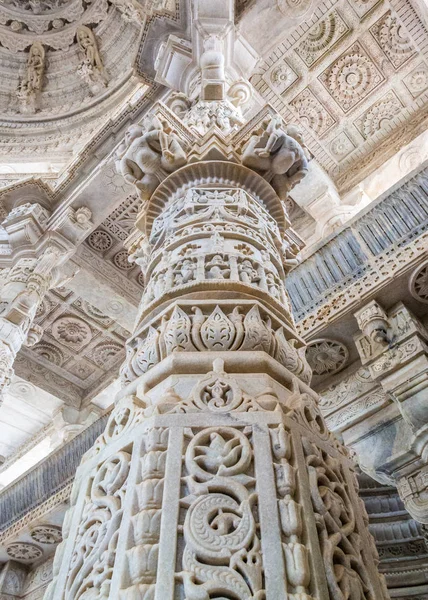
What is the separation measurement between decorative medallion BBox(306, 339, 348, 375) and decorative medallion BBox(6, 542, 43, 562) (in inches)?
139

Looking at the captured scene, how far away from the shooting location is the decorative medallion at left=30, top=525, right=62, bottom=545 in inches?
187

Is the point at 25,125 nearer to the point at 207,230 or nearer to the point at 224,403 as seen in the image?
the point at 207,230

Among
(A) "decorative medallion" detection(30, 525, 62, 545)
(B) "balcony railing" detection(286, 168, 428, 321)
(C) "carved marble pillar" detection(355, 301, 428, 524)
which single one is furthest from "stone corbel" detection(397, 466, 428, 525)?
(A) "decorative medallion" detection(30, 525, 62, 545)

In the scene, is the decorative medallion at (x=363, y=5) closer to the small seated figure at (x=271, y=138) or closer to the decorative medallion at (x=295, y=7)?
the decorative medallion at (x=295, y=7)

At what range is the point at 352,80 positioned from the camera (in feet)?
21.0

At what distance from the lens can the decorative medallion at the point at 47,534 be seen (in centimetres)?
476

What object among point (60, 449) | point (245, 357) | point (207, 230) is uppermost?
point (60, 449)

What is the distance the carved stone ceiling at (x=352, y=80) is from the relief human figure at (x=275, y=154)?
3.61 m

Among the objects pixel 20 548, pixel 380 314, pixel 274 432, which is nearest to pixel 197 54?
pixel 380 314

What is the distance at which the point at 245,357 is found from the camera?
1375mm

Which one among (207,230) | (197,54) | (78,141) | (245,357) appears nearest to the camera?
(245,357)

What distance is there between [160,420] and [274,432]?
0.87 ft

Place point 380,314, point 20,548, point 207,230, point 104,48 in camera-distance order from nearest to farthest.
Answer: point 207,230
point 380,314
point 20,548
point 104,48

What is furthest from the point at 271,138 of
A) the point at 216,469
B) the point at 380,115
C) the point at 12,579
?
the point at 12,579
